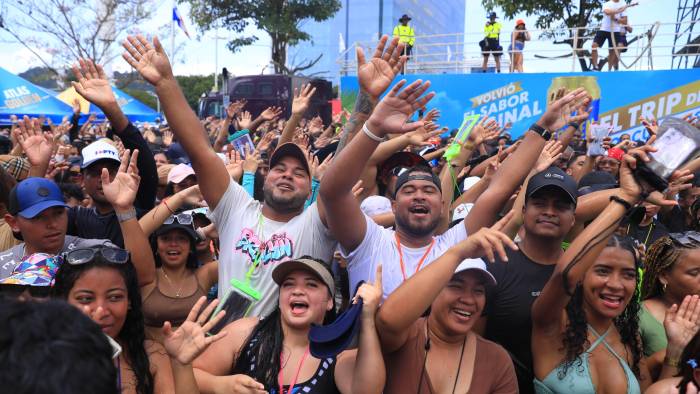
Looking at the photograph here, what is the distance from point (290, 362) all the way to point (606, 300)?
5.08 feet

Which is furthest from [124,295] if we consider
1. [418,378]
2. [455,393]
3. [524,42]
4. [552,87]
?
[524,42]

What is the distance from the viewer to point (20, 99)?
15.0 meters

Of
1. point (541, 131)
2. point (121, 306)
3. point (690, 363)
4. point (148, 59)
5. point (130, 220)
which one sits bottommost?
point (690, 363)

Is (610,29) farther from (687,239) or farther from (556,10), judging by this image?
(687,239)

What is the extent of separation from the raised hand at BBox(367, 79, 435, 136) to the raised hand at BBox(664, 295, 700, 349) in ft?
5.12

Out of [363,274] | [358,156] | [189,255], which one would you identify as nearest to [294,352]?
[363,274]

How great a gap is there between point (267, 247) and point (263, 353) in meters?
0.76

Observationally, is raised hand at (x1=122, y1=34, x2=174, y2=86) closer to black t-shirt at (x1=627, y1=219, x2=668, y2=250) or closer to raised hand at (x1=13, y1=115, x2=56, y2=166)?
raised hand at (x1=13, y1=115, x2=56, y2=166)

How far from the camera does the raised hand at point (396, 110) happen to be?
2475mm

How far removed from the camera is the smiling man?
286 cm

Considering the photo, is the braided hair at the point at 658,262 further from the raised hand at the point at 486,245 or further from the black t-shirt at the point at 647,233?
the raised hand at the point at 486,245

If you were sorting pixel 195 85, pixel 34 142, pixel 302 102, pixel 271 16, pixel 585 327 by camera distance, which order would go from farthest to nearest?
pixel 195 85
pixel 271 16
pixel 302 102
pixel 34 142
pixel 585 327

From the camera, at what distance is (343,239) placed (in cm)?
288

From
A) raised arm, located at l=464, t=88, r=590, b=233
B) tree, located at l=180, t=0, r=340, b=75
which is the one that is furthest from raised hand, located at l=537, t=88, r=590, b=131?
tree, located at l=180, t=0, r=340, b=75
